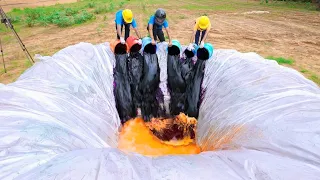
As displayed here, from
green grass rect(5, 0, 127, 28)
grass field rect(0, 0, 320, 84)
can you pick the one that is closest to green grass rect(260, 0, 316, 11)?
grass field rect(0, 0, 320, 84)

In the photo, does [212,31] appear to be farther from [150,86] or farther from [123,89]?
[123,89]

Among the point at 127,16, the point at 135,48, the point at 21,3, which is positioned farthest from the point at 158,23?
the point at 21,3

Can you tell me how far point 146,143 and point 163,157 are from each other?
173 cm

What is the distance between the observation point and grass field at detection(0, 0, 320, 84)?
22.1ft

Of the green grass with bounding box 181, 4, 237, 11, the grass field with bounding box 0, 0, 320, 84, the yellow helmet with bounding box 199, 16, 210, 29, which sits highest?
the yellow helmet with bounding box 199, 16, 210, 29

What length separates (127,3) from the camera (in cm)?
1560

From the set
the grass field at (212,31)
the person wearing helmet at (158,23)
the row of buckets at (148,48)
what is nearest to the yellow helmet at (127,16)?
the person wearing helmet at (158,23)

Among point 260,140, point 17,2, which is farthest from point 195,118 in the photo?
point 17,2

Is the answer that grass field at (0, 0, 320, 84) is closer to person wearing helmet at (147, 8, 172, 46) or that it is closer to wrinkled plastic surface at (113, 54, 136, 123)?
person wearing helmet at (147, 8, 172, 46)

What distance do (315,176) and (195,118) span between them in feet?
7.17

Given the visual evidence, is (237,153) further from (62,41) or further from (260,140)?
(62,41)

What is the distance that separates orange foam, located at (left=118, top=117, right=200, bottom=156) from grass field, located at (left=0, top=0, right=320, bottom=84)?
3081 mm

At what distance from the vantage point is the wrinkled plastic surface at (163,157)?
4.93ft

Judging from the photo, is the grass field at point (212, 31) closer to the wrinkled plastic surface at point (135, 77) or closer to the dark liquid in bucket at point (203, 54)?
the dark liquid in bucket at point (203, 54)
